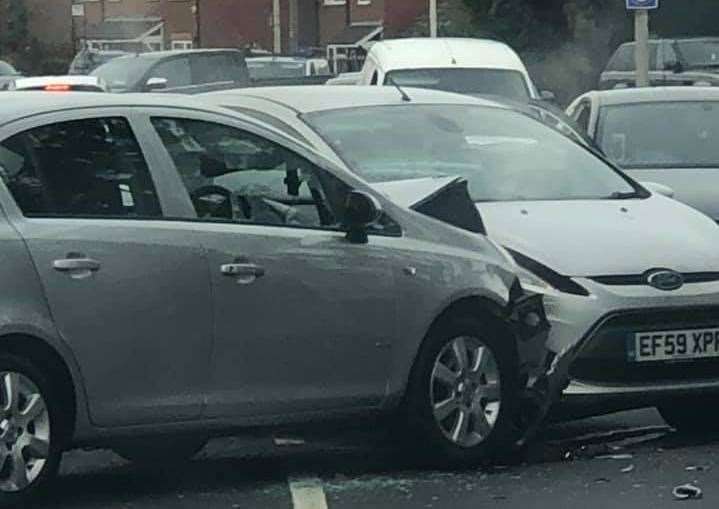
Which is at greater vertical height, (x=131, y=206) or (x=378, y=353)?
(x=131, y=206)

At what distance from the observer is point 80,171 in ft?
25.9

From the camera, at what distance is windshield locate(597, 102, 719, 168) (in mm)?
14469

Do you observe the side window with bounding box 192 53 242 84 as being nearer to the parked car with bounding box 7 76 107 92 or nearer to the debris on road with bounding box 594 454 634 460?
the parked car with bounding box 7 76 107 92

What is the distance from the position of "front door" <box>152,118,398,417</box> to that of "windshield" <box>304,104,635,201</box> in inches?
72.7

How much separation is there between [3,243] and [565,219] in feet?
10.4

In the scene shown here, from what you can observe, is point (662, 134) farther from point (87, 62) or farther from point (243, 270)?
point (87, 62)

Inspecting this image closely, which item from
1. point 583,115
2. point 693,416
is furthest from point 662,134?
point 693,416

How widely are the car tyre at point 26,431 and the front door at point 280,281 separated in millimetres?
704

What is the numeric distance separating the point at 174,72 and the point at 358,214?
23623 millimetres

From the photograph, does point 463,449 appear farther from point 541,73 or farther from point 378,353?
point 541,73

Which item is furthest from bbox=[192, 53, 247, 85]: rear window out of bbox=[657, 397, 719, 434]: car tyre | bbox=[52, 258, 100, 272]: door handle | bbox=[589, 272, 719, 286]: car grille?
bbox=[52, 258, 100, 272]: door handle

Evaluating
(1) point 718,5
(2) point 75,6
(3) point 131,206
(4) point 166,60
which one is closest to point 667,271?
(3) point 131,206

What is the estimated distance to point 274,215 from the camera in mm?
8359

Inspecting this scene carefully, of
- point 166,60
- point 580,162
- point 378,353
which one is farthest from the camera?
point 166,60
